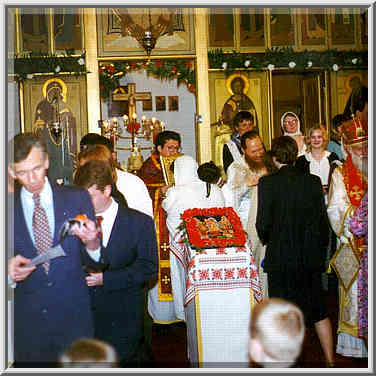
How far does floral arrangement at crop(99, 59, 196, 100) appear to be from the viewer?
831 centimetres

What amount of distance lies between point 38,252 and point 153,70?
19.4ft

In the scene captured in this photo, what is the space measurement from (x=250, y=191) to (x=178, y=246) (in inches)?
31.6

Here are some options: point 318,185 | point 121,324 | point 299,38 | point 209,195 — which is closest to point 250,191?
point 209,195

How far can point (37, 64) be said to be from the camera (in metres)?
4.78

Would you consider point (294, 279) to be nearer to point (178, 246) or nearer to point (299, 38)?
point (178, 246)

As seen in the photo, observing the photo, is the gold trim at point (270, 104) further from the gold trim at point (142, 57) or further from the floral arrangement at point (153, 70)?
the gold trim at point (142, 57)

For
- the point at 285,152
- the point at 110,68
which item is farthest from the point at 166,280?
the point at 110,68

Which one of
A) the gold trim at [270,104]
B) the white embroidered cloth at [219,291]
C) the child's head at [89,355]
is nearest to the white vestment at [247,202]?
the white embroidered cloth at [219,291]

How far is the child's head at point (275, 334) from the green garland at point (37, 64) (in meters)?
1.76

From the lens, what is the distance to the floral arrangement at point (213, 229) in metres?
4.24

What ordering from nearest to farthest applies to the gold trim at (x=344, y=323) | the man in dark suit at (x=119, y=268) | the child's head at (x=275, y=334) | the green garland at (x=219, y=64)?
the child's head at (x=275, y=334)
the man in dark suit at (x=119, y=268)
the gold trim at (x=344, y=323)
the green garland at (x=219, y=64)

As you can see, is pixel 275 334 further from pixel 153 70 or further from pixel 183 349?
pixel 153 70

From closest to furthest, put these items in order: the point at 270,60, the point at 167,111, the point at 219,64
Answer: the point at 270,60, the point at 219,64, the point at 167,111

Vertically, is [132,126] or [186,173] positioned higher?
[132,126]
